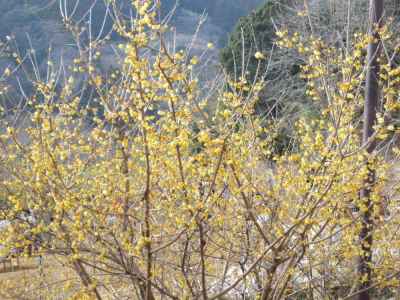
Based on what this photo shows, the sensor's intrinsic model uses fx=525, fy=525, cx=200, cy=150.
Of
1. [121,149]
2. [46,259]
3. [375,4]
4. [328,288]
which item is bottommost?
[328,288]

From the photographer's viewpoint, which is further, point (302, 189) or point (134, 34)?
point (302, 189)

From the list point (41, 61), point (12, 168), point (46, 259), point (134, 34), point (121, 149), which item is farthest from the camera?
point (41, 61)

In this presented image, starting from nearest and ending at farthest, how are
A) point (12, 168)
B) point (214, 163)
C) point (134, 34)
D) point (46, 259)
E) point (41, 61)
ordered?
point (134, 34) → point (214, 163) → point (12, 168) → point (46, 259) → point (41, 61)

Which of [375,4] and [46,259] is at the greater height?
[375,4]

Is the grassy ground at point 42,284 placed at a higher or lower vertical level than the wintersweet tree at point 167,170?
lower

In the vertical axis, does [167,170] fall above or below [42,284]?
above

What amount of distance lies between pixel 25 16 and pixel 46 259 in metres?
44.8

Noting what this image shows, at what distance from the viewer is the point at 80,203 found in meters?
3.67

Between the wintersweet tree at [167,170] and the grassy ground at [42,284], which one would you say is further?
the grassy ground at [42,284]

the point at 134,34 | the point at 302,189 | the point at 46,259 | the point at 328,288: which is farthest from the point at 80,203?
the point at 46,259

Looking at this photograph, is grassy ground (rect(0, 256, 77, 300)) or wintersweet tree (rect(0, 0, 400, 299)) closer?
wintersweet tree (rect(0, 0, 400, 299))

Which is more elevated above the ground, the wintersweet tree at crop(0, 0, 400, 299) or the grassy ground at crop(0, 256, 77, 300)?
the wintersweet tree at crop(0, 0, 400, 299)

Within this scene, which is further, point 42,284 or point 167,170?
point 42,284

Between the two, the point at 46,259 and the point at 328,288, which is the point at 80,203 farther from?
the point at 46,259
